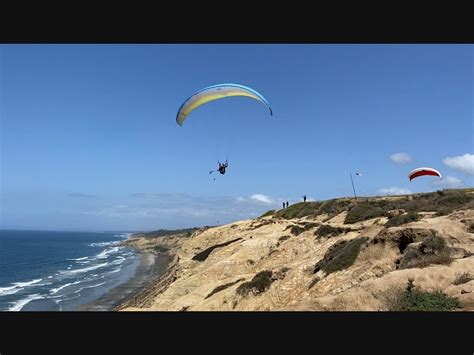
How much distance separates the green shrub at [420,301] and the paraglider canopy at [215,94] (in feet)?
42.8

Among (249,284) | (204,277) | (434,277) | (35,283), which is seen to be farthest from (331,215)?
(35,283)

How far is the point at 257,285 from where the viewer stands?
2202 centimetres

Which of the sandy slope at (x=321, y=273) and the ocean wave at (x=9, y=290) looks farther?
the ocean wave at (x=9, y=290)

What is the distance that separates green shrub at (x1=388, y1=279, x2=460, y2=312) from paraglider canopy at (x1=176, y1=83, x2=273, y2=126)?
13052 mm

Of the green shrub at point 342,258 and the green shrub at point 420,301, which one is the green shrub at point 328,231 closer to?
the green shrub at point 342,258

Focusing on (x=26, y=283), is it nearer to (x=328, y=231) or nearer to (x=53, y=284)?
(x=53, y=284)

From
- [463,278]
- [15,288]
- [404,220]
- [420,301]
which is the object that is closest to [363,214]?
[404,220]

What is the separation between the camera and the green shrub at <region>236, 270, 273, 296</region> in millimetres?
21756

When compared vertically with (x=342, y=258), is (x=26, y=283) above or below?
below

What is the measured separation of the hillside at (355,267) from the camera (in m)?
11.7

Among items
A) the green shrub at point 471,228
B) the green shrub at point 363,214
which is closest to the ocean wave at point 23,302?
the green shrub at point 363,214

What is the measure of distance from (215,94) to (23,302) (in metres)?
39.5
